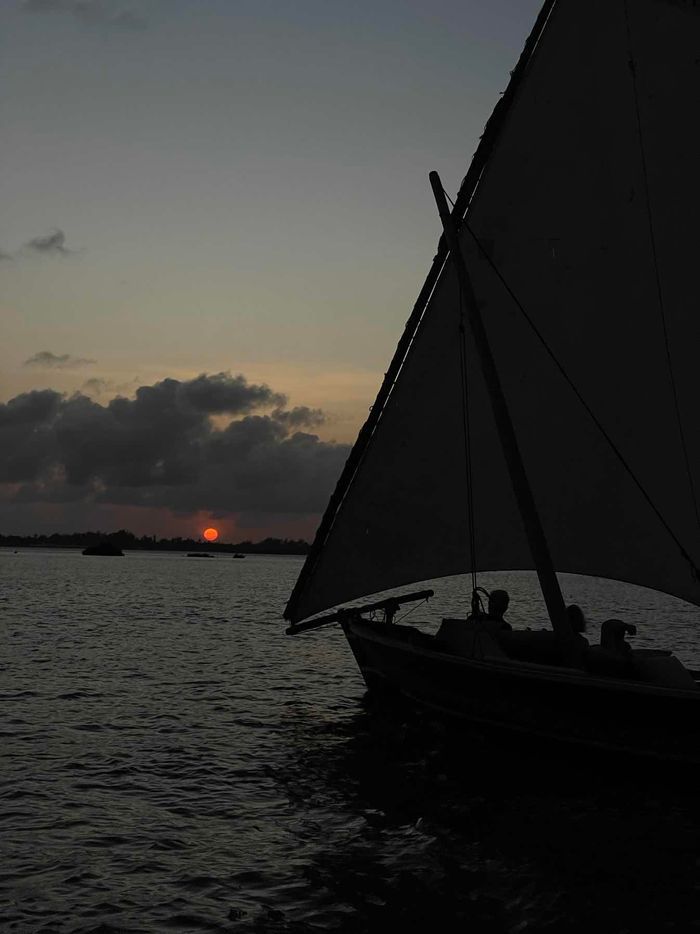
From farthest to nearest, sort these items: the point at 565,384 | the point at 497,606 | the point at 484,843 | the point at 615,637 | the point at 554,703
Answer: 1. the point at 497,606
2. the point at 565,384
3. the point at 615,637
4. the point at 554,703
5. the point at 484,843

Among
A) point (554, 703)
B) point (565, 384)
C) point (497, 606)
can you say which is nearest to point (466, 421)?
point (565, 384)

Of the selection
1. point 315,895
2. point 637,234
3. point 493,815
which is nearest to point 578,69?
point 637,234

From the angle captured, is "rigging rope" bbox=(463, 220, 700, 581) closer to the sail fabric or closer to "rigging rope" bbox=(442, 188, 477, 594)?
the sail fabric

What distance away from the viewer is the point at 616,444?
15.7 metres

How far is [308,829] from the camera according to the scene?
12.8 m

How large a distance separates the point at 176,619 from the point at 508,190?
46738 mm

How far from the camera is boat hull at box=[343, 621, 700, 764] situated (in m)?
13.1

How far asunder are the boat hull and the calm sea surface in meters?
0.78

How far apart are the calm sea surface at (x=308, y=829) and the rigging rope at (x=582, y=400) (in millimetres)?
3892

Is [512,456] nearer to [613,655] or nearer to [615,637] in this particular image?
[615,637]

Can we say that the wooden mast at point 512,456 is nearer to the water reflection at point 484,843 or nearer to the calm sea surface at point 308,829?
the water reflection at point 484,843

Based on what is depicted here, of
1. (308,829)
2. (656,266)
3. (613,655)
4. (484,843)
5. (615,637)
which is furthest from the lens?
(656,266)

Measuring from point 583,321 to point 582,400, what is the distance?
1.42m

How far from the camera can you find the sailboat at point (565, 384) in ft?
48.2
